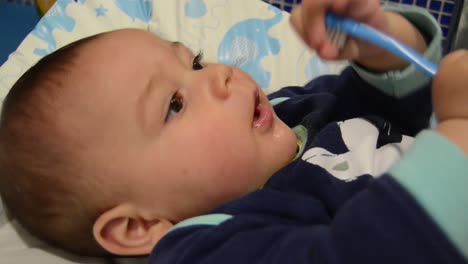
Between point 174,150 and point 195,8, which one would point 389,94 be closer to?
point 174,150

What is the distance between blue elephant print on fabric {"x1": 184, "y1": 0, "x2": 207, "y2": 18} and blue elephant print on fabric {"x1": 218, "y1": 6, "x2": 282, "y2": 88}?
8 centimetres

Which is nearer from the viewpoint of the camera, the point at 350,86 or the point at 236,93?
the point at 236,93

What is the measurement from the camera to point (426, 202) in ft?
1.46

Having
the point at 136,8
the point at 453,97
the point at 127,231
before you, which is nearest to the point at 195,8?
the point at 136,8

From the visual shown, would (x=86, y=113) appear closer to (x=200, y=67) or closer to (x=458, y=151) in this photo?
(x=200, y=67)

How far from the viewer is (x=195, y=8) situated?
1185 millimetres

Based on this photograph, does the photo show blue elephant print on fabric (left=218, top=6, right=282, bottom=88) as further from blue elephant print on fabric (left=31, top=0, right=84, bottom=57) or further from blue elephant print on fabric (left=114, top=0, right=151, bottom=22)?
blue elephant print on fabric (left=31, top=0, right=84, bottom=57)

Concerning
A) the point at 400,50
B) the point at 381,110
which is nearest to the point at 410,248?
the point at 400,50

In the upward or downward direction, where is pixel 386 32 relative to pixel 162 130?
upward

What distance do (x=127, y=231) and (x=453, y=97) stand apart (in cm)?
40

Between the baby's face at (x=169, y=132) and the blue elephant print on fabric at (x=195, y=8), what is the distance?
Result: 1.56 feet

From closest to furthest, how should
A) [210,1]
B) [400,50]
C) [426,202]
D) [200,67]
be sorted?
[426,202], [400,50], [200,67], [210,1]

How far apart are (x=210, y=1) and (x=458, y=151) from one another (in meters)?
0.82

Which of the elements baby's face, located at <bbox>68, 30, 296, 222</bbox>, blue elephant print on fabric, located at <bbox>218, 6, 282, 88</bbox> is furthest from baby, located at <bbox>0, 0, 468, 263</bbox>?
blue elephant print on fabric, located at <bbox>218, 6, 282, 88</bbox>
